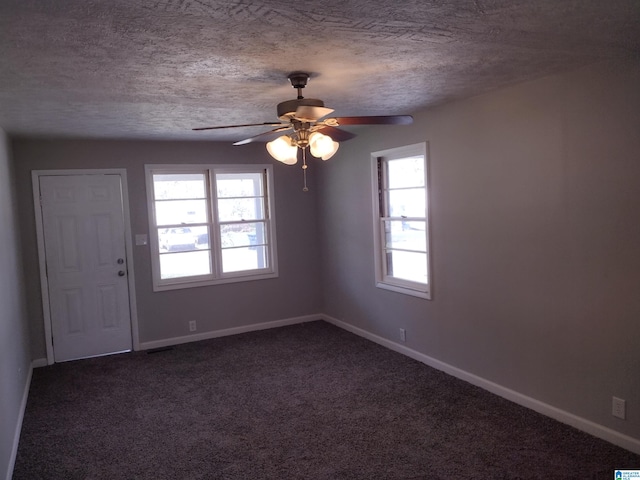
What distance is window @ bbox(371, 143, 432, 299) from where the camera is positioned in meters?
4.56

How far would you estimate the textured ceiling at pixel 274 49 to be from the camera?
→ 1881 millimetres

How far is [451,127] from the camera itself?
406 centimetres

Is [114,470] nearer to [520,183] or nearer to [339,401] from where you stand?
[339,401]

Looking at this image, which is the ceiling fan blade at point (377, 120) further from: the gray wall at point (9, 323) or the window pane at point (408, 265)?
the gray wall at point (9, 323)

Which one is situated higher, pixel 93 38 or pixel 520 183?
pixel 93 38

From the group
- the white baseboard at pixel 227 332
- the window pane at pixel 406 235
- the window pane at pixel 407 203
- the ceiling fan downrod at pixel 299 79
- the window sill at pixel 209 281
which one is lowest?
the white baseboard at pixel 227 332

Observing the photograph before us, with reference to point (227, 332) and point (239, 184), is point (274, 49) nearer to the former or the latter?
point (239, 184)

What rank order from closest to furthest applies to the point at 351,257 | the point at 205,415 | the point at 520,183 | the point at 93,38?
the point at 93,38 → the point at 520,183 → the point at 205,415 → the point at 351,257

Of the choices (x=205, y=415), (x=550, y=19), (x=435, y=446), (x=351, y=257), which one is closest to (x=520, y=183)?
(x=550, y=19)

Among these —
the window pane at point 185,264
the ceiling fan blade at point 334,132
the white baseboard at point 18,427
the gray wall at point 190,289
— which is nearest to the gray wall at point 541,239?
the ceiling fan blade at point 334,132

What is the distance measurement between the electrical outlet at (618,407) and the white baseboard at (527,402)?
0.11m

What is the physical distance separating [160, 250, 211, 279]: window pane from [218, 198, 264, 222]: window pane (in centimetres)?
49

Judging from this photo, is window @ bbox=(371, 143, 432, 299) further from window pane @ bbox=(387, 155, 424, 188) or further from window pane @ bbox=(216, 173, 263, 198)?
window pane @ bbox=(216, 173, 263, 198)

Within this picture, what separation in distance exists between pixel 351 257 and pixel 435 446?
9.24 feet
